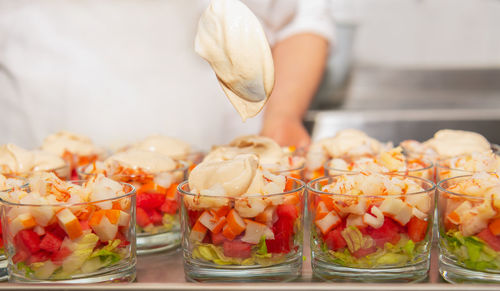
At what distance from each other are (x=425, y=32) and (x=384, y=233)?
96.5 inches

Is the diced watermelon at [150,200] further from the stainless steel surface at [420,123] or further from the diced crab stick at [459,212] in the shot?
the stainless steel surface at [420,123]

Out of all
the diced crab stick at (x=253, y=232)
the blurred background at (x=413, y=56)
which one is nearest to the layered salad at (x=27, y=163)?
the diced crab stick at (x=253, y=232)

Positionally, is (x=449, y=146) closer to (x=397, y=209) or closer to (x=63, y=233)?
(x=397, y=209)

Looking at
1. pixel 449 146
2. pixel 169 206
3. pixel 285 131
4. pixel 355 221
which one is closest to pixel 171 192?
pixel 169 206

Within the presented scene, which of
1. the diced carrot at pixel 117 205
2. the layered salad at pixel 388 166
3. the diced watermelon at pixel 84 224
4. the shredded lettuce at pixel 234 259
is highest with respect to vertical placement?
the layered salad at pixel 388 166

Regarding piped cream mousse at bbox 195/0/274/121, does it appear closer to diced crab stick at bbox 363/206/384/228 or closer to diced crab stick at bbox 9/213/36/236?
diced crab stick at bbox 363/206/384/228

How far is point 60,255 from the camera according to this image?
0.90 m

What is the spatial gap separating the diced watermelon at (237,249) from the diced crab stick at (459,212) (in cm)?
34

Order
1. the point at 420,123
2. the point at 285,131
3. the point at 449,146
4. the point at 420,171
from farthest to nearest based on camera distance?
the point at 420,123 → the point at 285,131 → the point at 449,146 → the point at 420,171

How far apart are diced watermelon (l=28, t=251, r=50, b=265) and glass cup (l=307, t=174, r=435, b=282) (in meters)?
0.46

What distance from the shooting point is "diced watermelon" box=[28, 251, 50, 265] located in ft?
2.97

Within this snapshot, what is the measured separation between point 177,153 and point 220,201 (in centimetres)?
55

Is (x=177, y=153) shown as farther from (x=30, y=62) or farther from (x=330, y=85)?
(x=330, y=85)

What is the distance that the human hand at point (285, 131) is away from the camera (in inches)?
75.4
